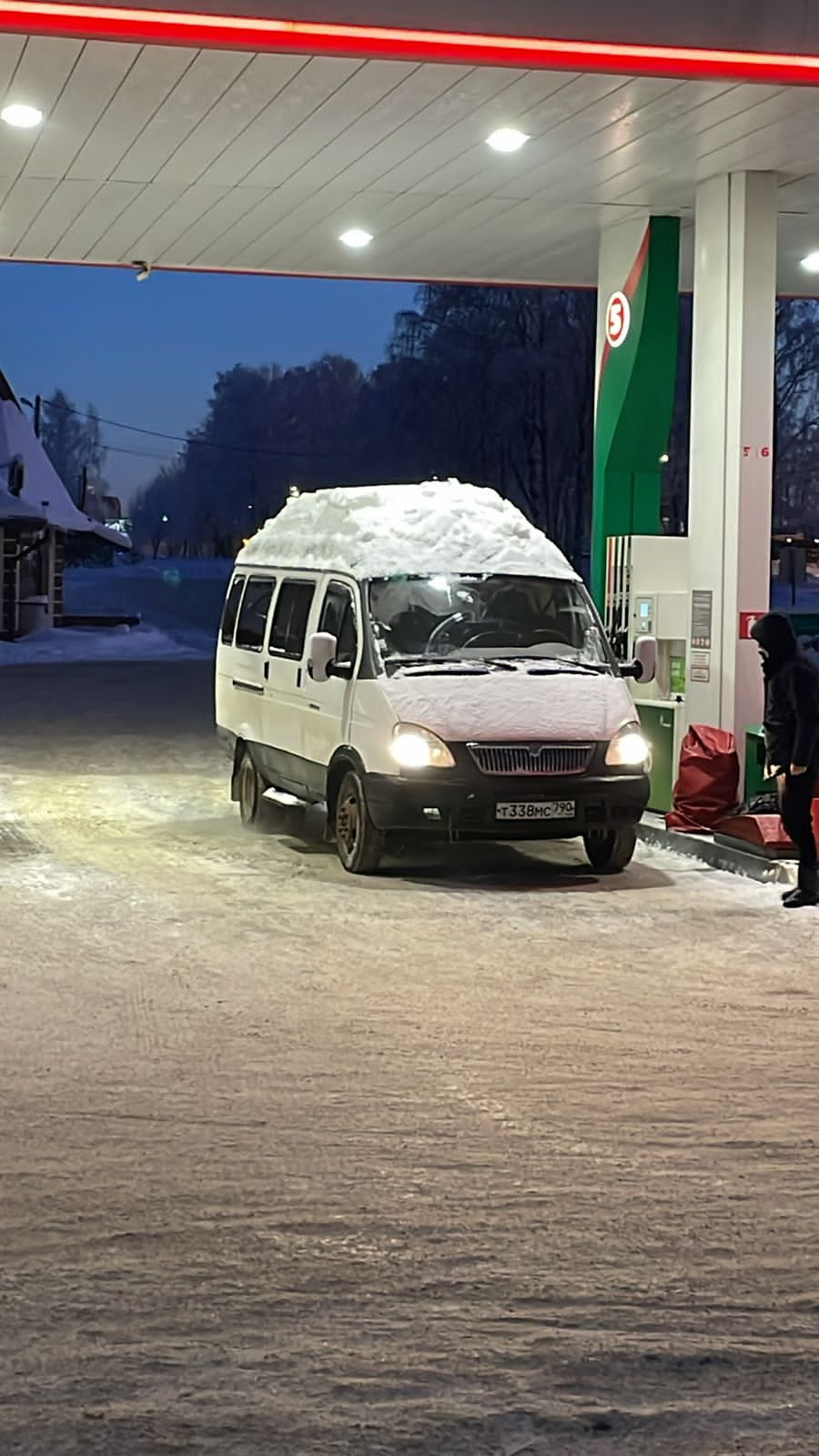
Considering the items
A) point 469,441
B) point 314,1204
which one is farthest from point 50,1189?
point 469,441

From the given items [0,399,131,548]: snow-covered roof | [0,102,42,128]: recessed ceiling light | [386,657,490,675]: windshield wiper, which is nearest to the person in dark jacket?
[386,657,490,675]: windshield wiper

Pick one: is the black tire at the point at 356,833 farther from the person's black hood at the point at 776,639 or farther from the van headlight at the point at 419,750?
the person's black hood at the point at 776,639

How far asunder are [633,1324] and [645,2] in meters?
8.08

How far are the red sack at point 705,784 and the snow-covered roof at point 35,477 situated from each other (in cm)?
3709

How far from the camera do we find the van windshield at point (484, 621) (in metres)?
11.9

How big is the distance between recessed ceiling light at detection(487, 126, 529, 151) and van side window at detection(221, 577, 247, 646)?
398cm

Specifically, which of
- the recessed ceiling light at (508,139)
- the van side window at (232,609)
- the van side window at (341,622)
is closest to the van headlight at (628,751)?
the van side window at (341,622)

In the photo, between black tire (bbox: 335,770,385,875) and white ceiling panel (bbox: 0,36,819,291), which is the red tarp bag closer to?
black tire (bbox: 335,770,385,875)

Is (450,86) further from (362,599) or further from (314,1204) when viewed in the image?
(314,1204)

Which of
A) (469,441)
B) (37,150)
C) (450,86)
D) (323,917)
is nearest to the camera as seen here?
(323,917)

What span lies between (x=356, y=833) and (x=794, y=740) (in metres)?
2.74

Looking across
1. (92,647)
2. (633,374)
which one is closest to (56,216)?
(633,374)

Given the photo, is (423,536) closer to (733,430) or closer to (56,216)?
(733,430)

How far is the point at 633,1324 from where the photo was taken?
4387 mm
